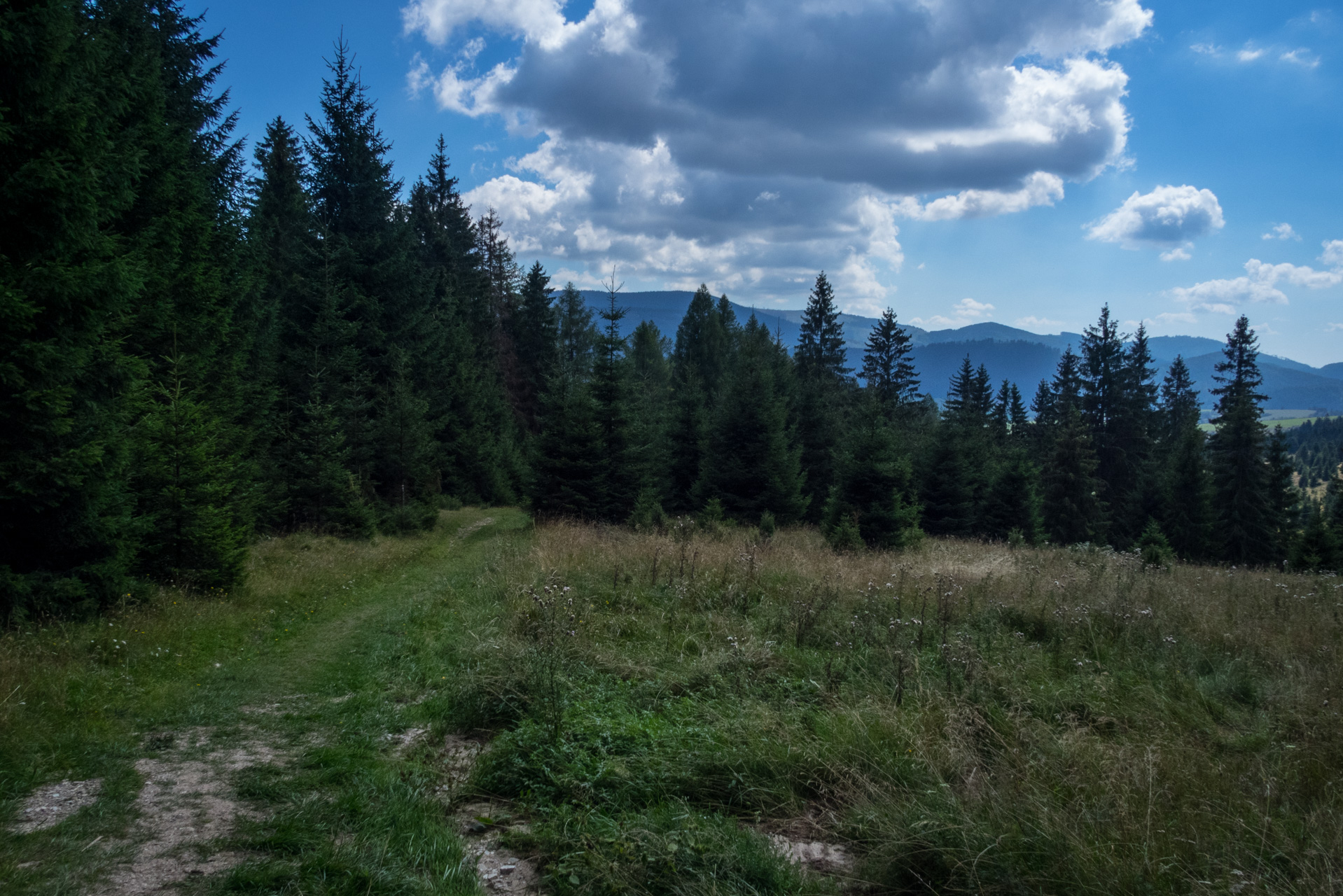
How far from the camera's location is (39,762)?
4.70 meters

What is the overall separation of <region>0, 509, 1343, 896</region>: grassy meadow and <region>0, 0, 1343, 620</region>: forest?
7.17 ft

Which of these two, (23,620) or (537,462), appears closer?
(23,620)

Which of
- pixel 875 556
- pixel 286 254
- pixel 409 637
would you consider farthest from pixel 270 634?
pixel 286 254

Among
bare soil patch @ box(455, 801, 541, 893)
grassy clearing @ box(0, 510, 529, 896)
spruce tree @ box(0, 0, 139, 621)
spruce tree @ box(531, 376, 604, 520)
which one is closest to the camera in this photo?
grassy clearing @ box(0, 510, 529, 896)

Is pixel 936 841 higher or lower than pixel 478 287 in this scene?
lower

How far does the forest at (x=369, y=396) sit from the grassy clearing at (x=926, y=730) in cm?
522

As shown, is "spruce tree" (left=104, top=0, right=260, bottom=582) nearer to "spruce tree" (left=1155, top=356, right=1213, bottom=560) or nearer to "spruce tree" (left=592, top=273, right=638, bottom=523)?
"spruce tree" (left=592, top=273, right=638, bottom=523)

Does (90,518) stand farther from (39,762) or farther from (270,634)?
(39,762)

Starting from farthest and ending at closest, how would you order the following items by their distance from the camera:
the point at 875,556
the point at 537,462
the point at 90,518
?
the point at 537,462, the point at 875,556, the point at 90,518

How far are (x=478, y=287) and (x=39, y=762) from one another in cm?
4288

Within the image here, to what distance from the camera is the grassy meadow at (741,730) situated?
3.55 metres

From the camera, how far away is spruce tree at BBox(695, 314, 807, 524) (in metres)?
27.1

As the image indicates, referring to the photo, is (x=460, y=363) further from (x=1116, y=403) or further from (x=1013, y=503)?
(x=1116, y=403)

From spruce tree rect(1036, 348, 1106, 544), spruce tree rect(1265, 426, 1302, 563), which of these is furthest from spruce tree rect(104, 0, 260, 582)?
spruce tree rect(1265, 426, 1302, 563)
